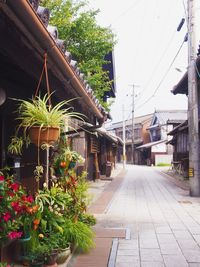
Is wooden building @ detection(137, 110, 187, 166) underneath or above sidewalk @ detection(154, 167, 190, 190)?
above

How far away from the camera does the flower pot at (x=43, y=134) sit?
5008 mm

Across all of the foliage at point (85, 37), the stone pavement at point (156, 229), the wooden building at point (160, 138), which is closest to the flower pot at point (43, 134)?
the stone pavement at point (156, 229)

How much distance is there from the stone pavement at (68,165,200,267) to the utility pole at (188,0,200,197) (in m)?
1.15

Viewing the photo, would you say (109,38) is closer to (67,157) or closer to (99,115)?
(99,115)

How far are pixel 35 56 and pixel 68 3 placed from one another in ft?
36.5

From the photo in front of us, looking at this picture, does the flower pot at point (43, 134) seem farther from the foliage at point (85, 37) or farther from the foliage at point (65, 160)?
the foliage at point (85, 37)

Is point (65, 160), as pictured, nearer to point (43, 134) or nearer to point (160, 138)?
point (43, 134)

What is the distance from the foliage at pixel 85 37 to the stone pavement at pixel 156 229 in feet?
19.8

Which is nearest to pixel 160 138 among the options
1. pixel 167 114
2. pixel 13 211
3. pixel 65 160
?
pixel 167 114

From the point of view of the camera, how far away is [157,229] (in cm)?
→ 821

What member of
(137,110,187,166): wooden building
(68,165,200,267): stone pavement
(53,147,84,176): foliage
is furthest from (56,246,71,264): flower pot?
(137,110,187,166): wooden building

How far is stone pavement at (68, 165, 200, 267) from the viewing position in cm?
591

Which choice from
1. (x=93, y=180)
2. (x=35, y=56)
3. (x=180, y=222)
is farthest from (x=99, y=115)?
(x=93, y=180)

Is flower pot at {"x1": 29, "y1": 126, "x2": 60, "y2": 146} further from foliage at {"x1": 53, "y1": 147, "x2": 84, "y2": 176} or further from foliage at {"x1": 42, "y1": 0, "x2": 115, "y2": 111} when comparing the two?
foliage at {"x1": 42, "y1": 0, "x2": 115, "y2": 111}
